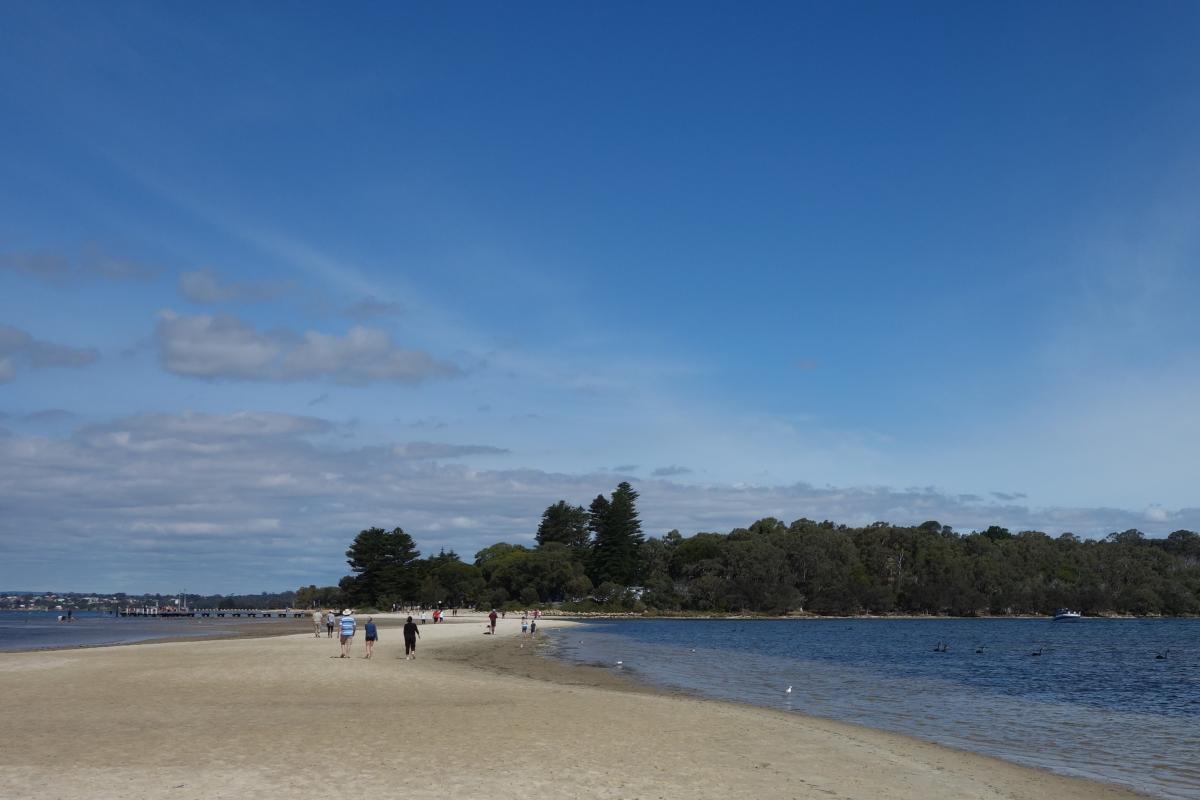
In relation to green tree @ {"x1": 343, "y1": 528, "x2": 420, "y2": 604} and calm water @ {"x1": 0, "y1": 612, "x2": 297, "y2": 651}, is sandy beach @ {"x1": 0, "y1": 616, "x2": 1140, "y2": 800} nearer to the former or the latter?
calm water @ {"x1": 0, "y1": 612, "x2": 297, "y2": 651}

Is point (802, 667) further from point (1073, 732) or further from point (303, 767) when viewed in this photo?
point (303, 767)

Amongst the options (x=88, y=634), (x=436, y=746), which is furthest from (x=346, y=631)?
(x=88, y=634)

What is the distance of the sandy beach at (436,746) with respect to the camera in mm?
13430

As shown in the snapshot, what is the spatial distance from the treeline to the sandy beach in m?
129

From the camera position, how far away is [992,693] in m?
37.5

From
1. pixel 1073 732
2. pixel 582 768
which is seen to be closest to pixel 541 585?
pixel 1073 732

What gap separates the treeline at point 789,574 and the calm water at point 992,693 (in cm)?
9161

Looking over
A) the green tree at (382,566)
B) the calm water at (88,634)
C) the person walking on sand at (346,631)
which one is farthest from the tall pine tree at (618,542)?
the person walking on sand at (346,631)

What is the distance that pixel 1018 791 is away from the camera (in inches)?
632

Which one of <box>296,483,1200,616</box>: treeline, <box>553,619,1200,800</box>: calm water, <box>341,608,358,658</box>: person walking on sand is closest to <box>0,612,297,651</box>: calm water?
<box>341,608,358,658</box>: person walking on sand

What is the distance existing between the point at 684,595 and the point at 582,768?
500 ft

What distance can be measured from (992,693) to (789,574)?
13372cm

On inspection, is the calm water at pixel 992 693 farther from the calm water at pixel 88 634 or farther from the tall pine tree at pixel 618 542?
the tall pine tree at pixel 618 542

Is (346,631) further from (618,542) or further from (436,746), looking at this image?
(618,542)
